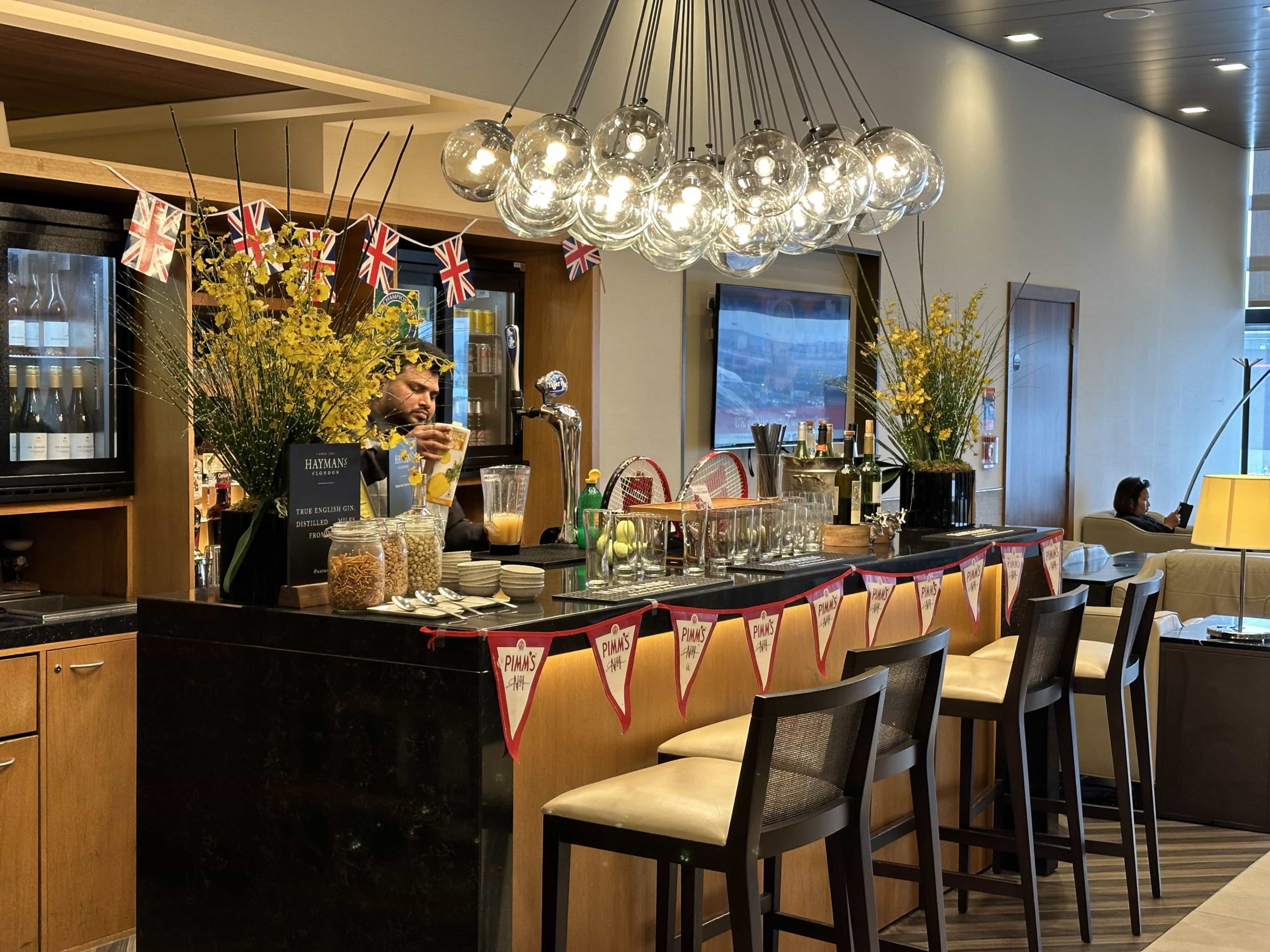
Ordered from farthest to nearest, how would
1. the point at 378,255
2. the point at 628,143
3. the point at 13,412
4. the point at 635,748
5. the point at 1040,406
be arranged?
the point at 1040,406 < the point at 378,255 < the point at 13,412 < the point at 628,143 < the point at 635,748

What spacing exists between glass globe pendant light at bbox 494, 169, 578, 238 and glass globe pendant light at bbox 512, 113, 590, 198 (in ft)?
0.09

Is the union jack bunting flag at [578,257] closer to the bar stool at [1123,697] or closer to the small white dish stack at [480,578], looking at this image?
the bar stool at [1123,697]

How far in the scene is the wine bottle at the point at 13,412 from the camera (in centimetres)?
388

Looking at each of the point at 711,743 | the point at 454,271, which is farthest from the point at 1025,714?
the point at 454,271

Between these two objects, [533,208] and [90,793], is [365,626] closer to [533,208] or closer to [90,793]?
[533,208]

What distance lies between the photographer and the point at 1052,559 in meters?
4.55

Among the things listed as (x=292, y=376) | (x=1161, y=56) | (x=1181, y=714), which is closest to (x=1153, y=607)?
(x=1181, y=714)

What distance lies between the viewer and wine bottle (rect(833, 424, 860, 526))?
13.5ft

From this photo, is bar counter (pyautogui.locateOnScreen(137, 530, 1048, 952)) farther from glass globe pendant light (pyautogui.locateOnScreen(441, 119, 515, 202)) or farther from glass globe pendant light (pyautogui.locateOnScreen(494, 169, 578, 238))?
glass globe pendant light (pyautogui.locateOnScreen(441, 119, 515, 202))

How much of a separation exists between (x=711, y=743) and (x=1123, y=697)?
177cm

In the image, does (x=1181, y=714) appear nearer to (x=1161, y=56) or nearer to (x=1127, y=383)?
(x=1161, y=56)

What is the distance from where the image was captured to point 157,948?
2.85 metres

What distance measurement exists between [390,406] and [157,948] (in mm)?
1452

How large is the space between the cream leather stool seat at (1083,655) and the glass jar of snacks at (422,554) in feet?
6.02
